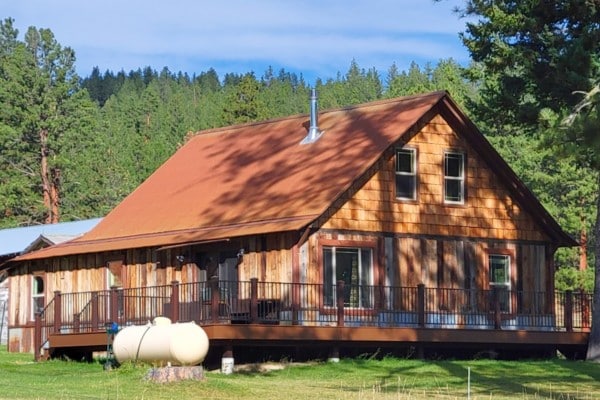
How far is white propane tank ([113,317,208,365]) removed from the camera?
29.6m

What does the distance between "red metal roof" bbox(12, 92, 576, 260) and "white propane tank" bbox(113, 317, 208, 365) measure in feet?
19.5

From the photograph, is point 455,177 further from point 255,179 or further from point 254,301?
point 254,301

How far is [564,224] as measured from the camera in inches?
2478

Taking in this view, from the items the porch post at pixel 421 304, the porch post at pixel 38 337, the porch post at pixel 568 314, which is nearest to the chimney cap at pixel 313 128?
the porch post at pixel 421 304

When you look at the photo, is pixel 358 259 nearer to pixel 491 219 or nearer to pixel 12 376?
pixel 491 219

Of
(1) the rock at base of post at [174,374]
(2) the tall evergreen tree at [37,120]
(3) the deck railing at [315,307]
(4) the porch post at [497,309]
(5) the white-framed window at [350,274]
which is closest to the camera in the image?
(1) the rock at base of post at [174,374]

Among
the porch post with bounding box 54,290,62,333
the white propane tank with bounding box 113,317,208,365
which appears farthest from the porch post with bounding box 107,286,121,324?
the white propane tank with bounding box 113,317,208,365

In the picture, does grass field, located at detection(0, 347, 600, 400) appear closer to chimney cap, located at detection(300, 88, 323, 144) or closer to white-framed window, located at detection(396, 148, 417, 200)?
white-framed window, located at detection(396, 148, 417, 200)

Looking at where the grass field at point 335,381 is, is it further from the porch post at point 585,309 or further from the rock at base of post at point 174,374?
the porch post at point 585,309

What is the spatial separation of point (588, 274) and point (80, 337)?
29.2m

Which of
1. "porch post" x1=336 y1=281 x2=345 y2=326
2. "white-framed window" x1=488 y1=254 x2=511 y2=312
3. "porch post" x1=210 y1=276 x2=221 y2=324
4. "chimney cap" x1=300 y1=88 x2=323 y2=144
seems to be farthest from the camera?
"chimney cap" x1=300 y1=88 x2=323 y2=144

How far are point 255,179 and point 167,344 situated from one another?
11424mm

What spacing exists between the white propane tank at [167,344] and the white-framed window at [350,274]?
664 cm

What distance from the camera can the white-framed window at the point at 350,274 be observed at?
121ft
